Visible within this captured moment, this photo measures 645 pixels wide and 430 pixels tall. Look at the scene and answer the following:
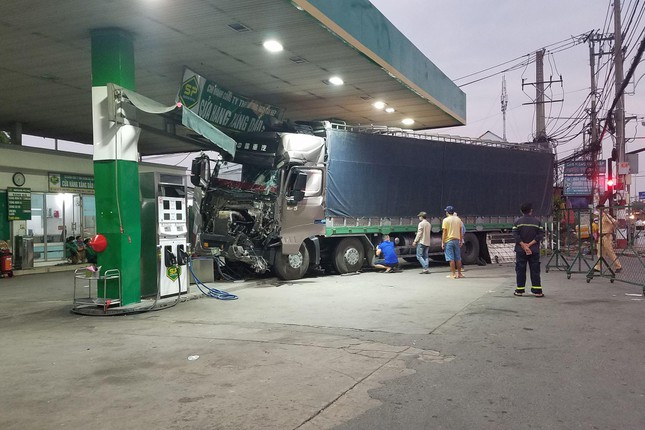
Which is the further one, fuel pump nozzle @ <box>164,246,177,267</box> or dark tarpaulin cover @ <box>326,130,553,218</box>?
dark tarpaulin cover @ <box>326,130,553,218</box>

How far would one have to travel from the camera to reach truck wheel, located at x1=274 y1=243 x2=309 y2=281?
12648 mm

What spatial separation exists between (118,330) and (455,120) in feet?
45.7

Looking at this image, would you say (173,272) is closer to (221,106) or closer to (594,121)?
(221,106)

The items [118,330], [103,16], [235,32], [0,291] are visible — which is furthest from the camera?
[0,291]

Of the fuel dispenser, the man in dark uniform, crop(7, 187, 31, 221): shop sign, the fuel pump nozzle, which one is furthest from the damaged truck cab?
crop(7, 187, 31, 221): shop sign

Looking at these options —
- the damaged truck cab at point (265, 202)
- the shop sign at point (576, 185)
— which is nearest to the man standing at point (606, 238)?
the damaged truck cab at point (265, 202)

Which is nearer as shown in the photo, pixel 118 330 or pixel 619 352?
pixel 619 352

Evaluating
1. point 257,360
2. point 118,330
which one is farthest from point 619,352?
point 118,330

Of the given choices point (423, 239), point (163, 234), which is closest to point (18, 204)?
point (163, 234)

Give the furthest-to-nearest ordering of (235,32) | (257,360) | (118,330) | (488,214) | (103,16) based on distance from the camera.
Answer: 1. (488,214)
2. (235,32)
3. (103,16)
4. (118,330)
5. (257,360)

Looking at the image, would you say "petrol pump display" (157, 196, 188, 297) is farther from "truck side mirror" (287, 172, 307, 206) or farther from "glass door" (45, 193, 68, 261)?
"glass door" (45, 193, 68, 261)

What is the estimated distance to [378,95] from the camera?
14289mm

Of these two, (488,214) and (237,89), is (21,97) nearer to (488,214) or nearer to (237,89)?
(237,89)

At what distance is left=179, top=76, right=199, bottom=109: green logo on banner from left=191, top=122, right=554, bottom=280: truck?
1251mm
